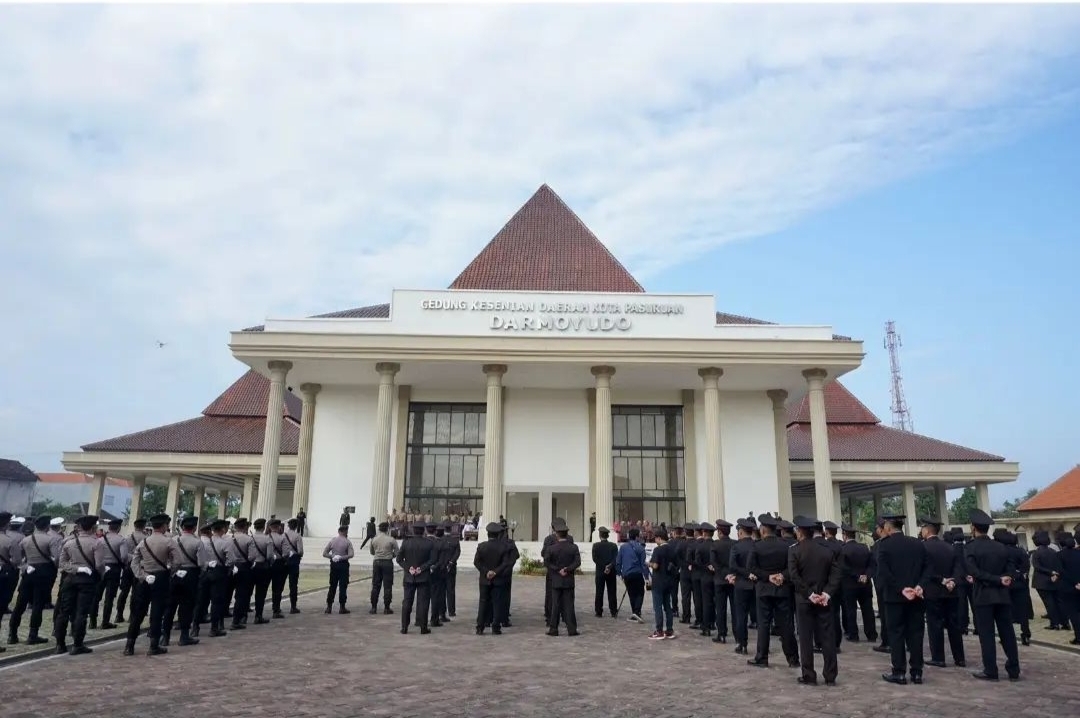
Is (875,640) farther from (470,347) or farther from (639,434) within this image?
(639,434)

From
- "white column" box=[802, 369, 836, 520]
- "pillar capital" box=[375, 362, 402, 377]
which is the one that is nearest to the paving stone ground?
"white column" box=[802, 369, 836, 520]

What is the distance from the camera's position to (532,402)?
103ft

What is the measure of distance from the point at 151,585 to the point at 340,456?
2182 centimetres

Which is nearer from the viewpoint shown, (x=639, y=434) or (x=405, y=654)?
(x=405, y=654)

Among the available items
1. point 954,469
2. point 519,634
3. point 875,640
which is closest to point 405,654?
point 519,634

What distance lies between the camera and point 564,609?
35.4ft

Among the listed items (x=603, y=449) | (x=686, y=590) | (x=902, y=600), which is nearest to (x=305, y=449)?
(x=603, y=449)

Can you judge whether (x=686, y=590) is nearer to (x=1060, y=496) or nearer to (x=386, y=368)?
(x=386, y=368)

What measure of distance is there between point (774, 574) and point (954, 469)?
102ft

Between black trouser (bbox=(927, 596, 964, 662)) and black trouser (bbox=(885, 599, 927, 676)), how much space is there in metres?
1.09

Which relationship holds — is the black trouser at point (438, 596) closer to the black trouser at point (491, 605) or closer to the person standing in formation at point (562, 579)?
the black trouser at point (491, 605)

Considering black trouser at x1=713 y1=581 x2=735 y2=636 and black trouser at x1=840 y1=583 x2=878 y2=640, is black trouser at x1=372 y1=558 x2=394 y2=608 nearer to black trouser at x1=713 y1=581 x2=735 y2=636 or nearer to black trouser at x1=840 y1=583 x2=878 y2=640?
black trouser at x1=713 y1=581 x2=735 y2=636

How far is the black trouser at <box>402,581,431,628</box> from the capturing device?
10.8 meters

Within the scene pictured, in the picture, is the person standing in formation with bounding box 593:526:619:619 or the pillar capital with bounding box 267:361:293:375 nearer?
the person standing in formation with bounding box 593:526:619:619
